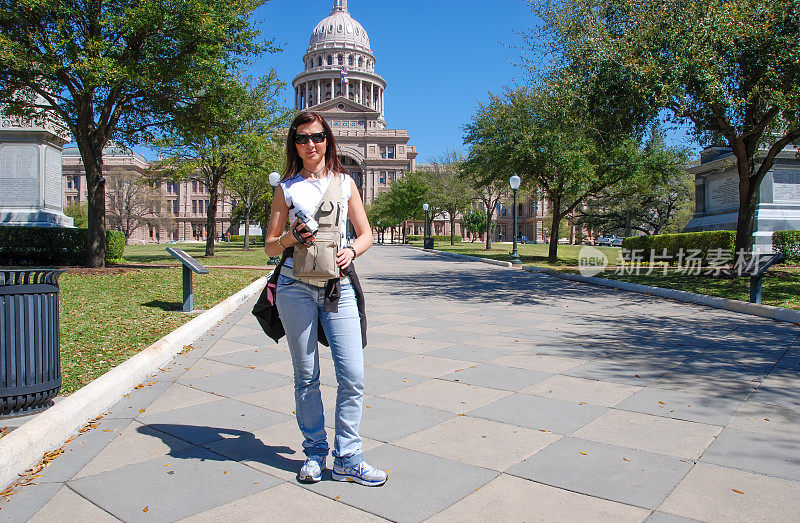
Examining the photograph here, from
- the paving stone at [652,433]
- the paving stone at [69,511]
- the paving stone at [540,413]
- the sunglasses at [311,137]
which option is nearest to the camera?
the paving stone at [69,511]

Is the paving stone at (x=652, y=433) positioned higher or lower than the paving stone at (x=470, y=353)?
higher

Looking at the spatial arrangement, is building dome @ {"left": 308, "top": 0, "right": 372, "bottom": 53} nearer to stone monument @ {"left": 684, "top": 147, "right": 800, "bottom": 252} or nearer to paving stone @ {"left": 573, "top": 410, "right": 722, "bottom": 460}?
stone monument @ {"left": 684, "top": 147, "right": 800, "bottom": 252}

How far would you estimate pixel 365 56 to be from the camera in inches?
4535

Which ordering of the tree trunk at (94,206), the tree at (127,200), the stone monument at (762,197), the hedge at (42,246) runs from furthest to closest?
the tree at (127,200) < the stone monument at (762,197) < the hedge at (42,246) < the tree trunk at (94,206)

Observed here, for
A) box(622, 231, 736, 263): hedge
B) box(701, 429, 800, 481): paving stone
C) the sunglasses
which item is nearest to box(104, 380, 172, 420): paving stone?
the sunglasses

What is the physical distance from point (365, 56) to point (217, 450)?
119874 mm

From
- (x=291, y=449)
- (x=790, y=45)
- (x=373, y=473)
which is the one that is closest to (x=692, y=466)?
(x=373, y=473)

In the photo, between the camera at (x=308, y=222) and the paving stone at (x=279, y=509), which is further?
the camera at (x=308, y=222)

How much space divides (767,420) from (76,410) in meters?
4.65

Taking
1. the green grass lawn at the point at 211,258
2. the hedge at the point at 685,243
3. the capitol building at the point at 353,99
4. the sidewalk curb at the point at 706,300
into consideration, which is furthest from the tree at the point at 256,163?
the capitol building at the point at 353,99

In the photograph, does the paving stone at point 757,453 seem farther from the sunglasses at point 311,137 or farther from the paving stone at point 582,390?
the sunglasses at point 311,137

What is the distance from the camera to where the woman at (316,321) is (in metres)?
2.85

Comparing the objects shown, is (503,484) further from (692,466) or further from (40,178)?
(40,178)

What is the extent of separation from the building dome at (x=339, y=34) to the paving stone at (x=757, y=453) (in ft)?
388
